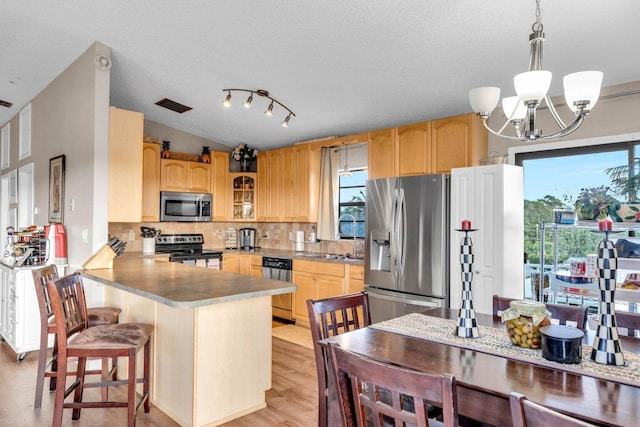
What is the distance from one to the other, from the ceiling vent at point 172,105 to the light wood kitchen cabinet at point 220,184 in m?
0.92

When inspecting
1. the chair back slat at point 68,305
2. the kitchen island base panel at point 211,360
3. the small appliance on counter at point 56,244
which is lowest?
the kitchen island base panel at point 211,360

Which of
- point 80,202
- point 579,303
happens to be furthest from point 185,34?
point 579,303

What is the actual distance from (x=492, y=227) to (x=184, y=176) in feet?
13.4

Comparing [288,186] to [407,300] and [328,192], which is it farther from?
[407,300]

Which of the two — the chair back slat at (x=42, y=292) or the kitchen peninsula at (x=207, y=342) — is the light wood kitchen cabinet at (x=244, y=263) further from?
the chair back slat at (x=42, y=292)

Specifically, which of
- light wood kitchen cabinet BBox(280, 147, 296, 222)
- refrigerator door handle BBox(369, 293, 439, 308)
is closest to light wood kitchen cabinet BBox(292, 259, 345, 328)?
refrigerator door handle BBox(369, 293, 439, 308)

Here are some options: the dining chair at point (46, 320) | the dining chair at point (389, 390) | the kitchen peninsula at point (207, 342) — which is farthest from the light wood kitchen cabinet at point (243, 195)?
the dining chair at point (389, 390)

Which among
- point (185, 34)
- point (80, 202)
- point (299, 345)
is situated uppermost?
point (185, 34)

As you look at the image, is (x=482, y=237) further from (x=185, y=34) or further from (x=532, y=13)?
(x=185, y=34)

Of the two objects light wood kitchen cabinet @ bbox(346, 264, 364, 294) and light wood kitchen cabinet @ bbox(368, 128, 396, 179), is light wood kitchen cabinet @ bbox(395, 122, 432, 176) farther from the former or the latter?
light wood kitchen cabinet @ bbox(346, 264, 364, 294)

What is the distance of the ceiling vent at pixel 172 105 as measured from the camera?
4.90 metres

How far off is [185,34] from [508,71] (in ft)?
8.47

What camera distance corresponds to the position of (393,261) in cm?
396

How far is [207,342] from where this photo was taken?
2402 mm
